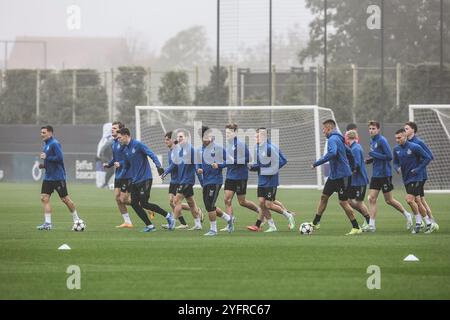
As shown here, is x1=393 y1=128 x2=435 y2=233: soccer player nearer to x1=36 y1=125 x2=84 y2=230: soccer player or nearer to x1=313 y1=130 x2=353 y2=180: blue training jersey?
x1=313 y1=130 x2=353 y2=180: blue training jersey

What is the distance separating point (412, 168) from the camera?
2231cm

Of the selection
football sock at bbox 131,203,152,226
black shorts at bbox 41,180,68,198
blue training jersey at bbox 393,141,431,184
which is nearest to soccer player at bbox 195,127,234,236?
football sock at bbox 131,203,152,226

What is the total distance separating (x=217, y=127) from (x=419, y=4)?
13.5 meters

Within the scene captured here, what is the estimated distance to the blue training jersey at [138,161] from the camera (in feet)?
74.3

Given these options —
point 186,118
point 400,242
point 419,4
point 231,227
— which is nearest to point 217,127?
point 186,118

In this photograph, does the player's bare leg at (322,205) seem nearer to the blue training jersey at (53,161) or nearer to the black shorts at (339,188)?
the black shorts at (339,188)

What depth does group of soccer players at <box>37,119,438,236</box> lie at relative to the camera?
71.5 ft

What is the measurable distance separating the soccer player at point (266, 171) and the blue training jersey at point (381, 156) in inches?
76.2

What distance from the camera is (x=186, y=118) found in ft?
149

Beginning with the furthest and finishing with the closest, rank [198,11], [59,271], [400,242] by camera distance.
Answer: [198,11] → [400,242] → [59,271]

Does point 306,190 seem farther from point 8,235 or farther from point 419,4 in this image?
point 8,235

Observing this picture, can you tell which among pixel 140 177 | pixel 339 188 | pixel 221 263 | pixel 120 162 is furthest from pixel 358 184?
pixel 221 263

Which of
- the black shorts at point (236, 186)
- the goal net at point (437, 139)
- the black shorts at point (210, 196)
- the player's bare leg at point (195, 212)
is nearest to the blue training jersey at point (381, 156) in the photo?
the black shorts at point (236, 186)
